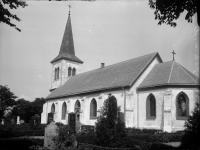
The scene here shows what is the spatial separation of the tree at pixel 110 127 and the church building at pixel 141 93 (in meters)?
9.98

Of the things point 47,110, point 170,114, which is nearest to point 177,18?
point 170,114

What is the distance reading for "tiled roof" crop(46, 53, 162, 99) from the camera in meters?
29.0

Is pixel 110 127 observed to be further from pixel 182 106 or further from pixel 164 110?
pixel 182 106

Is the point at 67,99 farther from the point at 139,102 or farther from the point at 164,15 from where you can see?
the point at 164,15

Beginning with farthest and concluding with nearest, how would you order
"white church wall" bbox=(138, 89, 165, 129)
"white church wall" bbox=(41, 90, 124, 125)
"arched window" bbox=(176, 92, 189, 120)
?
"white church wall" bbox=(41, 90, 124, 125) → "white church wall" bbox=(138, 89, 165, 129) → "arched window" bbox=(176, 92, 189, 120)

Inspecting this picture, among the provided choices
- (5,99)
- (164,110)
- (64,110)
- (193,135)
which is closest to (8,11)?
(193,135)

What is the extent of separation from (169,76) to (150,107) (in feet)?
14.6

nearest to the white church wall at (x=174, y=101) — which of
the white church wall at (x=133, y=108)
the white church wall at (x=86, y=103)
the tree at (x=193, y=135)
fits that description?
the white church wall at (x=133, y=108)

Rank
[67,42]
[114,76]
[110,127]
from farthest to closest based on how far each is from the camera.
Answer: [67,42]
[114,76]
[110,127]

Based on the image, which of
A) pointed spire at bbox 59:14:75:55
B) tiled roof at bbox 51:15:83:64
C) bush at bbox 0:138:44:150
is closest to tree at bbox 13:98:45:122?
tiled roof at bbox 51:15:83:64

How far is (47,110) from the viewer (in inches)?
1710

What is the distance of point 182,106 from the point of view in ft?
80.4

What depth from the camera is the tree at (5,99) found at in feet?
182

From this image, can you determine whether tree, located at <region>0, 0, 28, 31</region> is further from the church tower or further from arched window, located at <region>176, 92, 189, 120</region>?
the church tower
